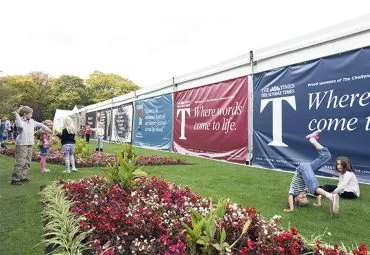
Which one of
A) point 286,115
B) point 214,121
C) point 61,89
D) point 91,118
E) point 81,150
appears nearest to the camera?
point 286,115

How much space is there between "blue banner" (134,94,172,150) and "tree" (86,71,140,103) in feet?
199

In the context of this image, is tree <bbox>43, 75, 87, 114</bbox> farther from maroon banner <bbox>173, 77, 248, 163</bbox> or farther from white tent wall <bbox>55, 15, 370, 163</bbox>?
white tent wall <bbox>55, 15, 370, 163</bbox>

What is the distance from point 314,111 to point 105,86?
80.9 m

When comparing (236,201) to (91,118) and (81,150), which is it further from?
(91,118)

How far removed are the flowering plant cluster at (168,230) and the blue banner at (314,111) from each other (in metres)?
5.15

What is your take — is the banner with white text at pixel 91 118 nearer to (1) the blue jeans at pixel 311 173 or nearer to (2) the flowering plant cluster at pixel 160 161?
(2) the flowering plant cluster at pixel 160 161

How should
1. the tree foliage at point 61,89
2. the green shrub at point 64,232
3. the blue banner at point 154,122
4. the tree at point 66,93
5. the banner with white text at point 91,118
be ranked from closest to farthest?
1. the green shrub at point 64,232
2. the blue banner at point 154,122
3. the banner with white text at point 91,118
4. the tree foliage at point 61,89
5. the tree at point 66,93

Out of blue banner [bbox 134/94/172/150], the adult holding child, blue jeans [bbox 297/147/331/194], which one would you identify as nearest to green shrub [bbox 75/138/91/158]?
blue banner [bbox 134/94/172/150]

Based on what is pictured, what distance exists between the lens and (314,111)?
31.4 ft

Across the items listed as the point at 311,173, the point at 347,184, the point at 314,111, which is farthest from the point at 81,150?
the point at 347,184

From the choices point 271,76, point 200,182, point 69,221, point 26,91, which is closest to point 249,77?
point 271,76

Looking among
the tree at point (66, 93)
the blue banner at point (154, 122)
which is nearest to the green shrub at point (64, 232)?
the blue banner at point (154, 122)

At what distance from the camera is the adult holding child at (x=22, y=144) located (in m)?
→ 8.66

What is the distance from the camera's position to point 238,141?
12859 millimetres
